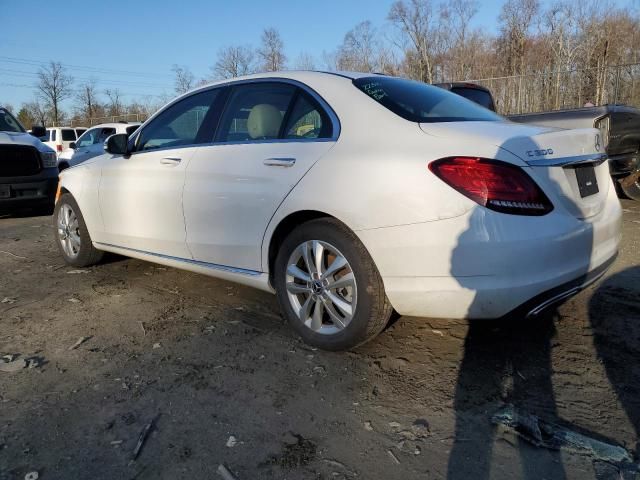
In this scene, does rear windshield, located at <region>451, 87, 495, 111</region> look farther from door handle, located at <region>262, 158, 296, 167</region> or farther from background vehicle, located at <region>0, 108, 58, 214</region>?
background vehicle, located at <region>0, 108, 58, 214</region>

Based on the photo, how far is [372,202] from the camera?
102 inches

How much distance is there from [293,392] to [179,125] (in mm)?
2361

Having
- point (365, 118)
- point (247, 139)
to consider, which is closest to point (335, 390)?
point (365, 118)

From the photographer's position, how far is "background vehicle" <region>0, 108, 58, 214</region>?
8.07 metres

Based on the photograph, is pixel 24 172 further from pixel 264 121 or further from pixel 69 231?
pixel 264 121

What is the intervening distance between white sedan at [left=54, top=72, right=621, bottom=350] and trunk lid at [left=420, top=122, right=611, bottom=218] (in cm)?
1

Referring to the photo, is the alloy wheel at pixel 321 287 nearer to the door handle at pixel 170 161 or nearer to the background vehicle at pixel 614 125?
the door handle at pixel 170 161

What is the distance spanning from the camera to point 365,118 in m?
2.83

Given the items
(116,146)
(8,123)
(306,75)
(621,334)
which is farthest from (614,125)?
(8,123)

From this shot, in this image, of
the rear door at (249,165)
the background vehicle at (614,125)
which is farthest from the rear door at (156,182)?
the background vehicle at (614,125)

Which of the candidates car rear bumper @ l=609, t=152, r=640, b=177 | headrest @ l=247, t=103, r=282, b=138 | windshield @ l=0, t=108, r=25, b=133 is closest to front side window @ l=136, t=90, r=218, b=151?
headrest @ l=247, t=103, r=282, b=138

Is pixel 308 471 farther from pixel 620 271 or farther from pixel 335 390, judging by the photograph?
pixel 620 271

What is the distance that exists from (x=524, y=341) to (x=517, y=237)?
3.24 ft

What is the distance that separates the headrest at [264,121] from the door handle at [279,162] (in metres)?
0.20
